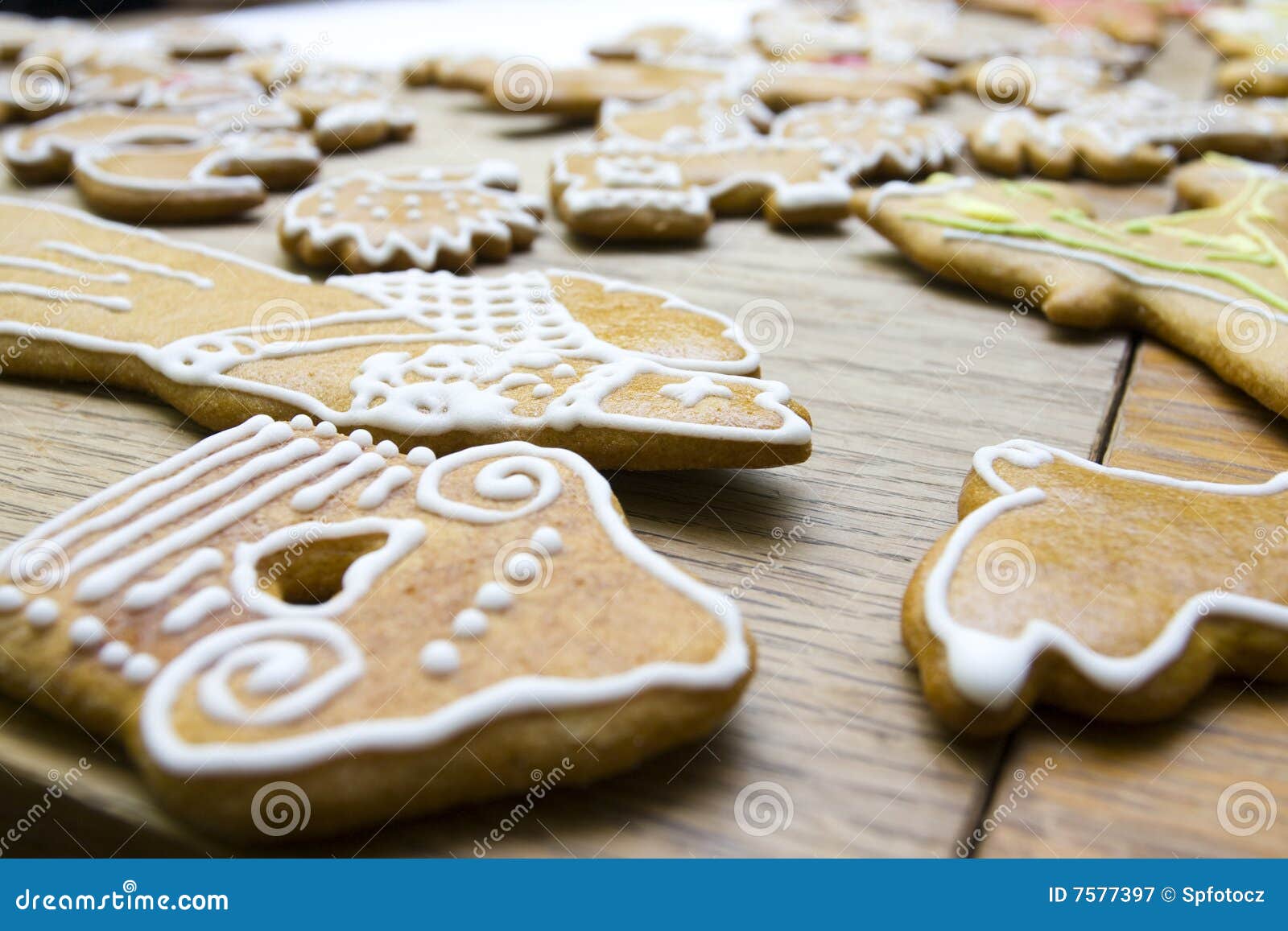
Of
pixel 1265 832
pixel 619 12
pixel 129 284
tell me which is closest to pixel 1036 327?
pixel 1265 832

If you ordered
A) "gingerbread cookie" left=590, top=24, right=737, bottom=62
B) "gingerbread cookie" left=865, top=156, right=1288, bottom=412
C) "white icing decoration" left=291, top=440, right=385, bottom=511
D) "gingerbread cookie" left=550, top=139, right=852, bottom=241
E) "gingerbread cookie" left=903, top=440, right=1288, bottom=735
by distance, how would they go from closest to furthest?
"gingerbread cookie" left=903, top=440, right=1288, bottom=735 → "white icing decoration" left=291, top=440, right=385, bottom=511 → "gingerbread cookie" left=865, top=156, right=1288, bottom=412 → "gingerbread cookie" left=550, top=139, right=852, bottom=241 → "gingerbread cookie" left=590, top=24, right=737, bottom=62
